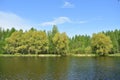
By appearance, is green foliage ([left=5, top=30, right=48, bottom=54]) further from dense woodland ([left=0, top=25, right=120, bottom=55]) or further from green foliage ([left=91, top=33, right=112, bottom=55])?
green foliage ([left=91, top=33, right=112, bottom=55])

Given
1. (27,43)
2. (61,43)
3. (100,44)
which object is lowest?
(100,44)

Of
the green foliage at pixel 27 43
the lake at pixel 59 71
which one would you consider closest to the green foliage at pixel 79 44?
the green foliage at pixel 27 43

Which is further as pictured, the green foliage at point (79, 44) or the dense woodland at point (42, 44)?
the green foliage at point (79, 44)

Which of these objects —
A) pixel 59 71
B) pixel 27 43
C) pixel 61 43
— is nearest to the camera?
pixel 59 71

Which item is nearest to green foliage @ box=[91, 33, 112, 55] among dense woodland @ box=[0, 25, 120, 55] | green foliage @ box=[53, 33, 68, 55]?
dense woodland @ box=[0, 25, 120, 55]

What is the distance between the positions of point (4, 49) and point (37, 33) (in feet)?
73.2

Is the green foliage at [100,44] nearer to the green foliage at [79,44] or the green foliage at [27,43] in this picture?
the green foliage at [79,44]

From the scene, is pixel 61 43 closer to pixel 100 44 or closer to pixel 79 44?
pixel 100 44

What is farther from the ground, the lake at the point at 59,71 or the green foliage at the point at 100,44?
the green foliage at the point at 100,44

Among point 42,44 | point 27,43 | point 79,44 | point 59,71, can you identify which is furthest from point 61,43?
point 59,71

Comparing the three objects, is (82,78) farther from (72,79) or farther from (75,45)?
(75,45)

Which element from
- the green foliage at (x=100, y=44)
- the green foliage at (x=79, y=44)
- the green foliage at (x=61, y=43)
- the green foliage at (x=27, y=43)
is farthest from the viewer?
the green foliage at (x=79, y=44)

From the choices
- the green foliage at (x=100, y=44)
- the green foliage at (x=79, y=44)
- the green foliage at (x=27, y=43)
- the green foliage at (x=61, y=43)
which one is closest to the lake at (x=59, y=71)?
the green foliage at (x=100, y=44)

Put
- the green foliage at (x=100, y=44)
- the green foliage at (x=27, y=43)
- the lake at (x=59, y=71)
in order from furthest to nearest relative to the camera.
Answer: the green foliage at (x=27, y=43) → the green foliage at (x=100, y=44) → the lake at (x=59, y=71)
